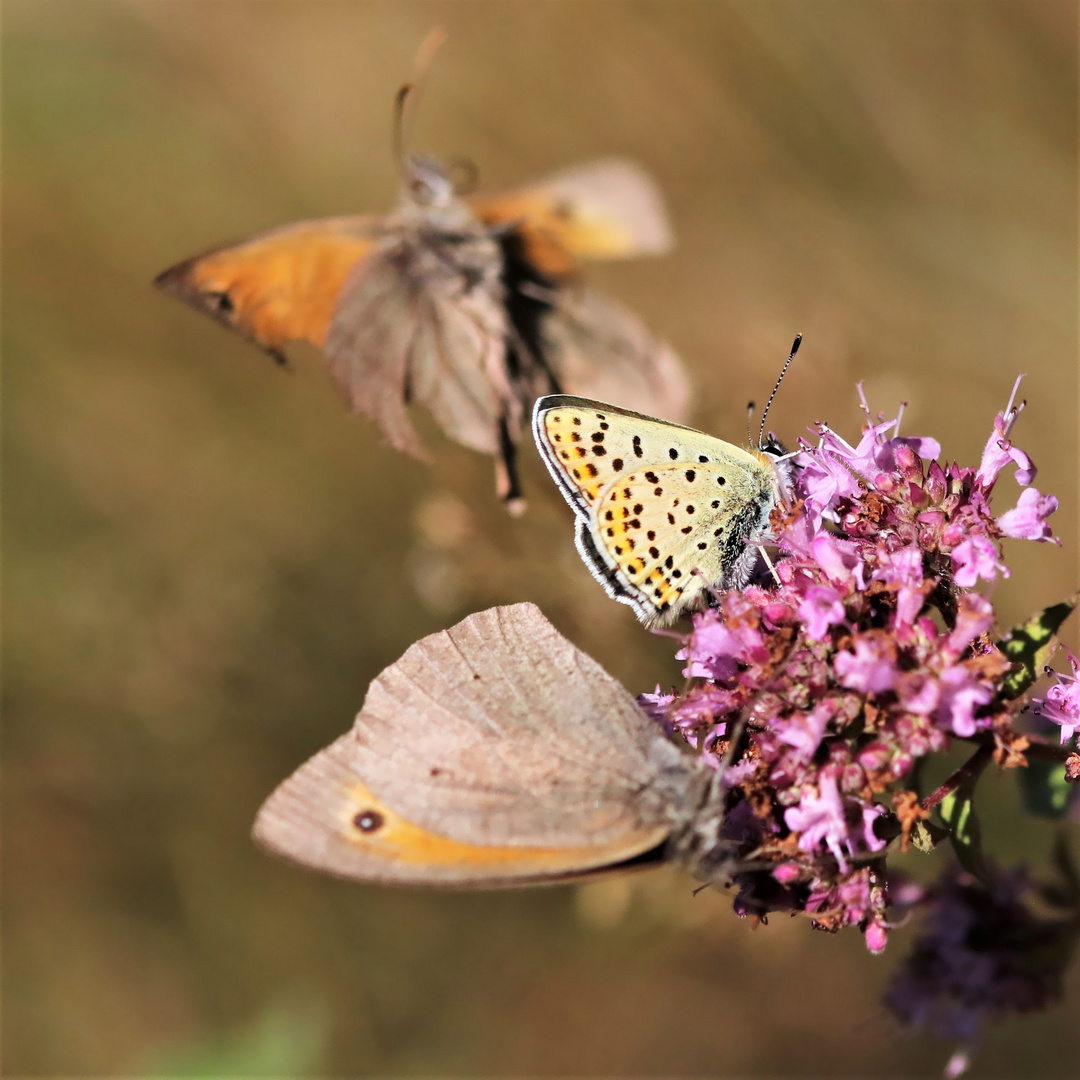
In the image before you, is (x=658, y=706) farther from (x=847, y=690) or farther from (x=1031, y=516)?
(x=1031, y=516)

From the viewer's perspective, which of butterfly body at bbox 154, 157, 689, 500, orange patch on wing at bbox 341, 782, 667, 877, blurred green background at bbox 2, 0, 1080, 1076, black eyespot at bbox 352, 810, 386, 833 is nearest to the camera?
orange patch on wing at bbox 341, 782, 667, 877

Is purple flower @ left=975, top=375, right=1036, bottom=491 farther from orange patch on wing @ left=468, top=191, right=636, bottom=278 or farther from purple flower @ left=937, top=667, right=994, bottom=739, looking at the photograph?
orange patch on wing @ left=468, top=191, right=636, bottom=278

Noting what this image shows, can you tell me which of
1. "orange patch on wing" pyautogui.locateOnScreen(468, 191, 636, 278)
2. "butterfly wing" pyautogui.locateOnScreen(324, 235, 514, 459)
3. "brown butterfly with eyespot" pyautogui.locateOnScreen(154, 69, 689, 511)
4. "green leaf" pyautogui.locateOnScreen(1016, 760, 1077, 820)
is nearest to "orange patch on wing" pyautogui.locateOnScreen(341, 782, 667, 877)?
"green leaf" pyautogui.locateOnScreen(1016, 760, 1077, 820)

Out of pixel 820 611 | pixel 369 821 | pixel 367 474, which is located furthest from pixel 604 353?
pixel 369 821

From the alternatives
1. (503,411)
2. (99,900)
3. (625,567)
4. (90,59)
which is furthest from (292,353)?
(90,59)

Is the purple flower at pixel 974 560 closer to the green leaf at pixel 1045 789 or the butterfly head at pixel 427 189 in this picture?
the green leaf at pixel 1045 789
